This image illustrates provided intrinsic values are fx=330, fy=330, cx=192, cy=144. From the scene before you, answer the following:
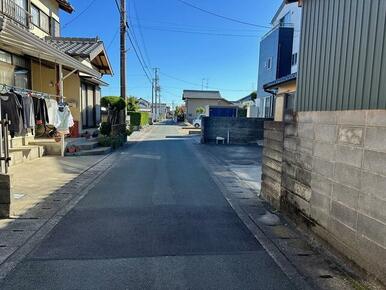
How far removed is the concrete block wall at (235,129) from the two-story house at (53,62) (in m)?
6.26

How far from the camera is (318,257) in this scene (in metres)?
3.77

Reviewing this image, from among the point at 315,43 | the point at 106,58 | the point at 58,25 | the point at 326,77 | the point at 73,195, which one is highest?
the point at 58,25

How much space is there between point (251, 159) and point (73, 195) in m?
7.33

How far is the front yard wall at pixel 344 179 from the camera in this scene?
9.85 feet

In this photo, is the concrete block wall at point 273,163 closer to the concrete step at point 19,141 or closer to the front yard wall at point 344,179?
the front yard wall at point 344,179

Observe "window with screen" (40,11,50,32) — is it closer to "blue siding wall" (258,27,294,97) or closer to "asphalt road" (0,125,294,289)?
"asphalt road" (0,125,294,289)

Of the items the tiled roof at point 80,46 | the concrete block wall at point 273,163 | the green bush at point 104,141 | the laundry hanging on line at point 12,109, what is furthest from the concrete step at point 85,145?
the concrete block wall at point 273,163

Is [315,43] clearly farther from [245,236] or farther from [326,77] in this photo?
[245,236]

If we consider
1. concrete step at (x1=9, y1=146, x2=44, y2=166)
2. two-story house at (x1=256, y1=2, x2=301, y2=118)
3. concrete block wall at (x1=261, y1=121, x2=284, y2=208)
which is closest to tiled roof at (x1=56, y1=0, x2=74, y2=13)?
concrete step at (x1=9, y1=146, x2=44, y2=166)

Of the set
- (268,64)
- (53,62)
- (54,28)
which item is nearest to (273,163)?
(53,62)

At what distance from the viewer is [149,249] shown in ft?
12.9

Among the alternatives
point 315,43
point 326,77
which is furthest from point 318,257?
point 315,43

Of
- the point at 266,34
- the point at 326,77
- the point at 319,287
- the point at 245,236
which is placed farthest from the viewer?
the point at 266,34

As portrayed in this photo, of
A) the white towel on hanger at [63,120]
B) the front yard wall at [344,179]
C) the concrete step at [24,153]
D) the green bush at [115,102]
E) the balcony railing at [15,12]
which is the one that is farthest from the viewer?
the green bush at [115,102]
